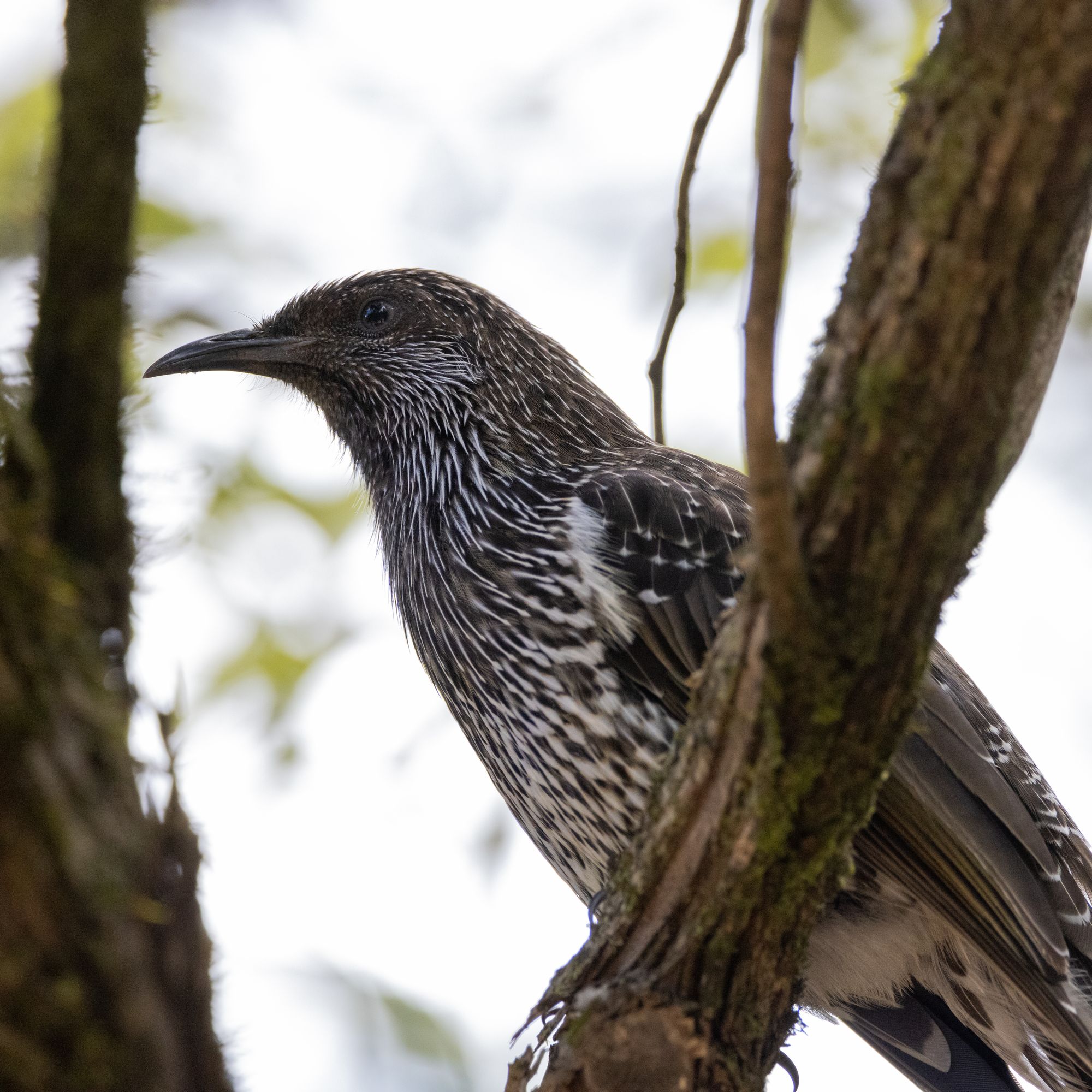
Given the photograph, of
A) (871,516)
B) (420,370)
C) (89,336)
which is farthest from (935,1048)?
(89,336)

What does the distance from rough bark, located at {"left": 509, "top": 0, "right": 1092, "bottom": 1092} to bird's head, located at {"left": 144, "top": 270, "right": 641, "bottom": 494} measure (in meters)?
2.21

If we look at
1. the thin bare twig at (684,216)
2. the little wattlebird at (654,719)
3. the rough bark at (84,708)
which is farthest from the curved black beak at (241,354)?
the rough bark at (84,708)

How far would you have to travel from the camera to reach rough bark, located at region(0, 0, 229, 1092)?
1.32 meters

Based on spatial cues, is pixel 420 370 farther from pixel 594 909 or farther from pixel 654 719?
pixel 594 909

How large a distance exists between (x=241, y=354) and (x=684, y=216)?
2121 millimetres

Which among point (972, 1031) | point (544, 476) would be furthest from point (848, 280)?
point (972, 1031)

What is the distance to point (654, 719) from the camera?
3.37 meters

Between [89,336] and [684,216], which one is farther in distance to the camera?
[684,216]

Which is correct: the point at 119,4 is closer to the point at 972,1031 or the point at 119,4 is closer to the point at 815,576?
the point at 815,576

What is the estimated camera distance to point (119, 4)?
169cm

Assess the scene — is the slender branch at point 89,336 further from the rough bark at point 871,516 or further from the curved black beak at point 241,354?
the curved black beak at point 241,354

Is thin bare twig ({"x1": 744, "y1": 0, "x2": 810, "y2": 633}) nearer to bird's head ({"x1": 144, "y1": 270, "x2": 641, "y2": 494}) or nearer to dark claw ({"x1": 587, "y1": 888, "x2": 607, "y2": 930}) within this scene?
dark claw ({"x1": 587, "y1": 888, "x2": 607, "y2": 930})

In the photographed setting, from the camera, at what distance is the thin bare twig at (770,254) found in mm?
1739

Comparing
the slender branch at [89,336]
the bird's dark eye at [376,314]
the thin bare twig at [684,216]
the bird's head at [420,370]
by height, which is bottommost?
the slender branch at [89,336]
